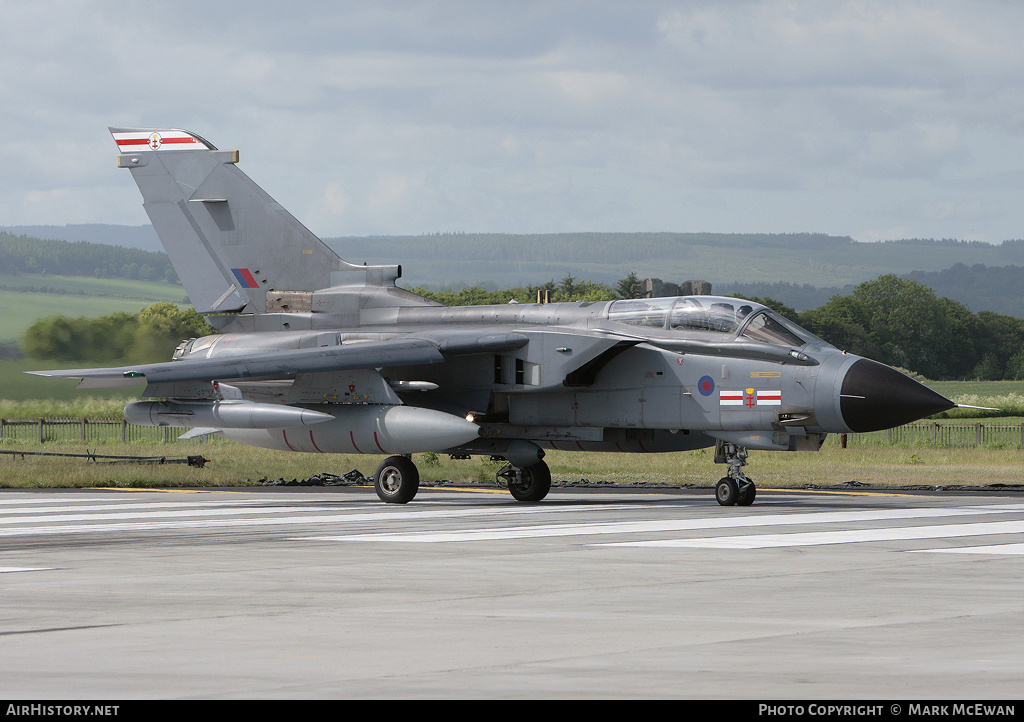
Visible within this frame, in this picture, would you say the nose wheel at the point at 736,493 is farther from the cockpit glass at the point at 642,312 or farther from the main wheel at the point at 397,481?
the main wheel at the point at 397,481

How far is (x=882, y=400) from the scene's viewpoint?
18203mm

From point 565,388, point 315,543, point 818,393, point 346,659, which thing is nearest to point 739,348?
point 818,393

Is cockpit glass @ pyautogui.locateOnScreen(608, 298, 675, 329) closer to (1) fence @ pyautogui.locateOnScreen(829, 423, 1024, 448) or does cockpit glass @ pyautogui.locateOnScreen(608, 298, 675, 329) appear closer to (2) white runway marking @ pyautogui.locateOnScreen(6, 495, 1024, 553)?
(2) white runway marking @ pyautogui.locateOnScreen(6, 495, 1024, 553)

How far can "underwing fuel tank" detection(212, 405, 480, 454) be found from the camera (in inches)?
771

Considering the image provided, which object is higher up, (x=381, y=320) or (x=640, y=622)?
(x=381, y=320)

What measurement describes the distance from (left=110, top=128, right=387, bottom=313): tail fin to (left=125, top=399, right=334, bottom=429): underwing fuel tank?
3682 mm

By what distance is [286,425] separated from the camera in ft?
65.7

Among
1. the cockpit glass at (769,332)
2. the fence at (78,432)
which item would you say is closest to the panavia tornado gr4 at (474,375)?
the cockpit glass at (769,332)

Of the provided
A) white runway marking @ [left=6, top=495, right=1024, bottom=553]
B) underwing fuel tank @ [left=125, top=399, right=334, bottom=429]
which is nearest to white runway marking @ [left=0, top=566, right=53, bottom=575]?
white runway marking @ [left=6, top=495, right=1024, bottom=553]

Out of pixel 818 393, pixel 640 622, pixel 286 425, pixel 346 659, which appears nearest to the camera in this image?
pixel 346 659

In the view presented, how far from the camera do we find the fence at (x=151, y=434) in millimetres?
41406

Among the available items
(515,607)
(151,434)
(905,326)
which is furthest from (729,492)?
(905,326)

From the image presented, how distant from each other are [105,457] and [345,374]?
1099cm

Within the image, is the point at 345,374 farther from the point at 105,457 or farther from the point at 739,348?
the point at 105,457
